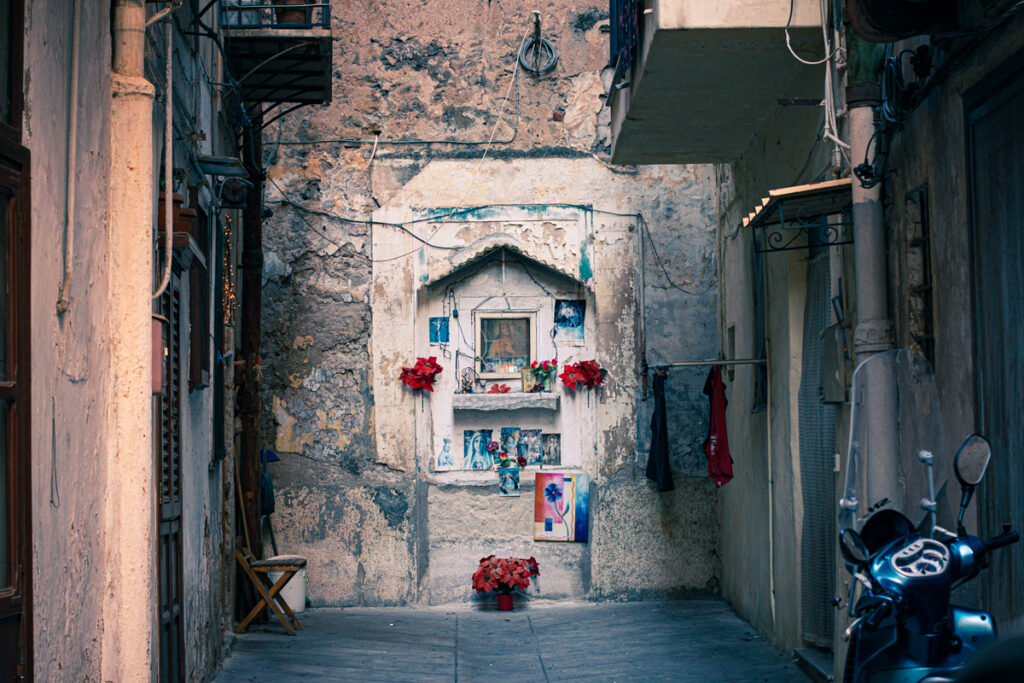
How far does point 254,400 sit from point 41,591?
21.8 feet

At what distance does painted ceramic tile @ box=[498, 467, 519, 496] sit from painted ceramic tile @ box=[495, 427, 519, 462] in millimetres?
259

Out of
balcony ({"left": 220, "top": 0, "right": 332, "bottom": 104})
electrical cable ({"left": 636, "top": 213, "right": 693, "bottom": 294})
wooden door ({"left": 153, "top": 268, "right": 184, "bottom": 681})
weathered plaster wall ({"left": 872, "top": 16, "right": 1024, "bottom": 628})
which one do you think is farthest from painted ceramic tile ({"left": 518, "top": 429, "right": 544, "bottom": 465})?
weathered plaster wall ({"left": 872, "top": 16, "right": 1024, "bottom": 628})

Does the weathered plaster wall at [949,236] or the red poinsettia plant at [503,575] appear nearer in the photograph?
the weathered plaster wall at [949,236]

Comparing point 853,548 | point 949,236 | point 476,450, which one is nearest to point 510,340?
point 476,450

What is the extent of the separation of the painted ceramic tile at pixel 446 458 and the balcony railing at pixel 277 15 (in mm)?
4704

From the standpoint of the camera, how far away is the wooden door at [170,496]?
19.5 ft

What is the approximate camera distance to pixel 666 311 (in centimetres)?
1205

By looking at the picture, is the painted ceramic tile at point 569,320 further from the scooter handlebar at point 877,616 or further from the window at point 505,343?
the scooter handlebar at point 877,616

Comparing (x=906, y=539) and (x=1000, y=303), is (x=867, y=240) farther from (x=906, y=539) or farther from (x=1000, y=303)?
(x=906, y=539)

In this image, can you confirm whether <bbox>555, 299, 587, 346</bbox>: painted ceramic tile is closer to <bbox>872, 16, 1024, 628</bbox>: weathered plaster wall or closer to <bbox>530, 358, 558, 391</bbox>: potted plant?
<bbox>530, 358, 558, 391</bbox>: potted plant

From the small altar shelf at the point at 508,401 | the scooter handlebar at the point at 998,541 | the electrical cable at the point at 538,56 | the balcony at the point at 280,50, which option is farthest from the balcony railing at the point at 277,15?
the scooter handlebar at the point at 998,541

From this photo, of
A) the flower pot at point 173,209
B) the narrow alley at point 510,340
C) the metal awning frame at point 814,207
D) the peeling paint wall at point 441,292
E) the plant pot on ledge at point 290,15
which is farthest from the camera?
the peeling paint wall at point 441,292

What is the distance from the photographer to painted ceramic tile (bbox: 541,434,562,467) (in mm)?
12125

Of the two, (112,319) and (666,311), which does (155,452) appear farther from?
(666,311)
